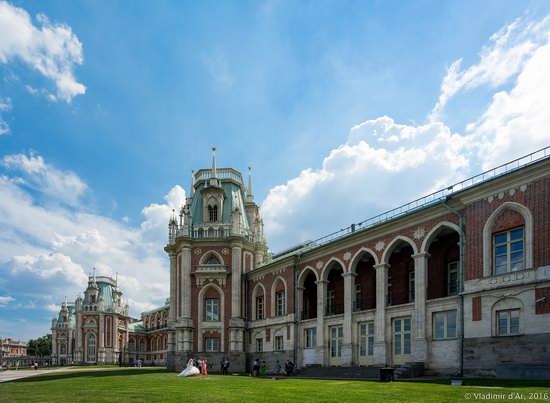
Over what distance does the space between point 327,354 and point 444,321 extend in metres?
11.7

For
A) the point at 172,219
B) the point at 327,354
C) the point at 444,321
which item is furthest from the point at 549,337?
the point at 172,219

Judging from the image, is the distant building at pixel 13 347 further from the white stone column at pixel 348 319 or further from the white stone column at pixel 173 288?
the white stone column at pixel 348 319

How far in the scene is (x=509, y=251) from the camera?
23312 millimetres

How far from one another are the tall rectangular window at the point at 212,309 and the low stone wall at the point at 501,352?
1083 inches

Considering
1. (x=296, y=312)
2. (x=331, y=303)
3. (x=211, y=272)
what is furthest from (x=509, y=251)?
(x=211, y=272)

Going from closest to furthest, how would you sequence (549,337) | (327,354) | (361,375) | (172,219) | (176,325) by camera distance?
1. (549,337)
2. (361,375)
3. (327,354)
4. (176,325)
5. (172,219)

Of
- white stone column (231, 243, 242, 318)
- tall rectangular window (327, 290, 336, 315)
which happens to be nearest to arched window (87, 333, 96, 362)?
white stone column (231, 243, 242, 318)

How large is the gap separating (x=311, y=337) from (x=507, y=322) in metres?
18.3

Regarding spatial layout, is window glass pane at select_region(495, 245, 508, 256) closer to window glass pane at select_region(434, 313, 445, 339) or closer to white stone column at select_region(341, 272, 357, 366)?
window glass pane at select_region(434, 313, 445, 339)

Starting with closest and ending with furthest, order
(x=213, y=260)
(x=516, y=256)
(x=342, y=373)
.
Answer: (x=516, y=256)
(x=342, y=373)
(x=213, y=260)

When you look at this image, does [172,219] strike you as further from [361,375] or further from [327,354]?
[361,375]

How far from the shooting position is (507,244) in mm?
23469

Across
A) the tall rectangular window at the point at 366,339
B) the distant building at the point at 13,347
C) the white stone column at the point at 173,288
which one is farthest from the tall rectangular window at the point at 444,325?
the distant building at the point at 13,347

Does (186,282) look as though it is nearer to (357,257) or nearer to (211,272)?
(211,272)
